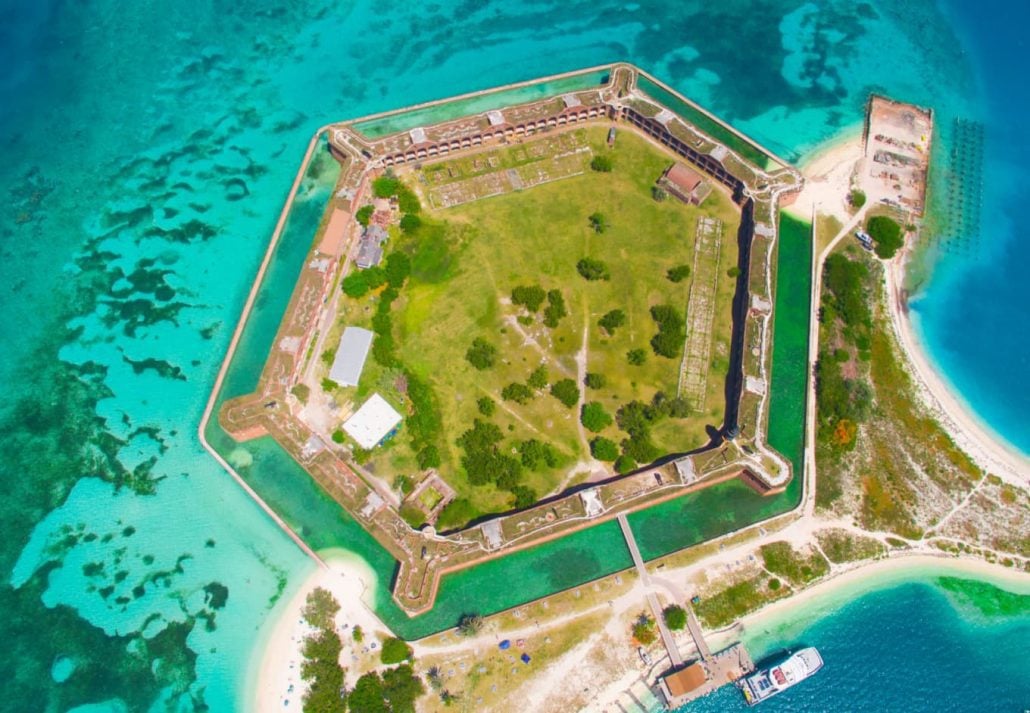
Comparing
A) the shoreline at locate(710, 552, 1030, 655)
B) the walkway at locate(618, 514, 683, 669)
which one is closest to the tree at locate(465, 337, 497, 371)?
the walkway at locate(618, 514, 683, 669)

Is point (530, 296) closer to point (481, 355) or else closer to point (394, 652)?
point (481, 355)

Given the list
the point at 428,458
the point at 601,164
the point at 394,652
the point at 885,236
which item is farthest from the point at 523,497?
the point at 885,236

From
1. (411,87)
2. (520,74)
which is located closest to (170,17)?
(411,87)

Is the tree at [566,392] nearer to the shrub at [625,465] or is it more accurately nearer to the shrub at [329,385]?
the shrub at [625,465]

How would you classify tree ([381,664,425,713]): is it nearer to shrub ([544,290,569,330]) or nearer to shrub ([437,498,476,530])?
shrub ([437,498,476,530])

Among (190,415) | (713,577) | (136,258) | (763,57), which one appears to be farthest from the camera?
(763,57)

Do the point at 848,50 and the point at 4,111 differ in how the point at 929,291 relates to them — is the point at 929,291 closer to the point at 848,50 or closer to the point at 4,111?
the point at 848,50

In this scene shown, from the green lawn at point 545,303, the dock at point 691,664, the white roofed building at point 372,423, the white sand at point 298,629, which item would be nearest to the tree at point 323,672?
the white sand at point 298,629
